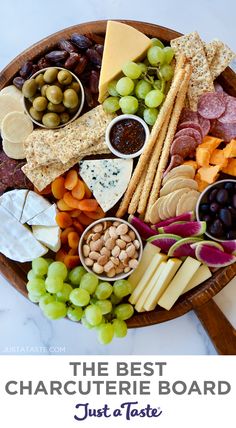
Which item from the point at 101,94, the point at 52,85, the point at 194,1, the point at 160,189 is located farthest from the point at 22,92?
the point at 194,1

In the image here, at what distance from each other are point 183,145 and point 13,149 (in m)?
0.57

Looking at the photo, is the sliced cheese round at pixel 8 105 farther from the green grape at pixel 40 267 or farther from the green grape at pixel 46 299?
the green grape at pixel 46 299

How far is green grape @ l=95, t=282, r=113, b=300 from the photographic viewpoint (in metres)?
1.67

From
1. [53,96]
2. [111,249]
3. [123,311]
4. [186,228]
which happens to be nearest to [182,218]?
[186,228]

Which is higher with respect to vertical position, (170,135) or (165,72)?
(165,72)

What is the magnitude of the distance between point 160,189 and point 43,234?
→ 42 centimetres

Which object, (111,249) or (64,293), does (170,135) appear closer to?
(111,249)

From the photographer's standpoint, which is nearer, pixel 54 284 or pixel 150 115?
pixel 54 284

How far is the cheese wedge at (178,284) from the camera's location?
1749 mm

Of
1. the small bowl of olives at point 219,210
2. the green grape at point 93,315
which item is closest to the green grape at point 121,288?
the green grape at point 93,315

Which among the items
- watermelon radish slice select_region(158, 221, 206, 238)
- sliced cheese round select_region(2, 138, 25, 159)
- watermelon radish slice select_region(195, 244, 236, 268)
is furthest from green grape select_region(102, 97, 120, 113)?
watermelon radish slice select_region(195, 244, 236, 268)

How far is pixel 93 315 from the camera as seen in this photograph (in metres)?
1.62

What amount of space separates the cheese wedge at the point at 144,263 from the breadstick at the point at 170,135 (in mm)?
110

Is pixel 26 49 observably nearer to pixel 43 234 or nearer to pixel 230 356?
pixel 43 234
